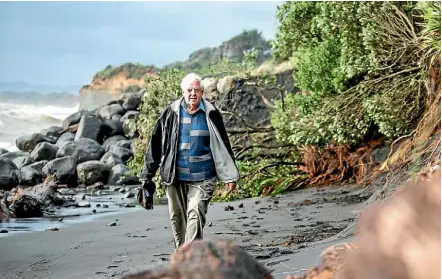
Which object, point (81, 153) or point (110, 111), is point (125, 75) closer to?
point (110, 111)

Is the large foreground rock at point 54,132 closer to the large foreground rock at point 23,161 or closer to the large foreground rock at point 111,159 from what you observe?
the large foreground rock at point 23,161

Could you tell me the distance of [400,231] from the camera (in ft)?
4.49

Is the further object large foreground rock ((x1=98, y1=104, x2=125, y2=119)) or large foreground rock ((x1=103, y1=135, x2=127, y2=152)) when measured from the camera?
large foreground rock ((x1=98, y1=104, x2=125, y2=119))

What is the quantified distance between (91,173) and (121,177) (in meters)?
1.61

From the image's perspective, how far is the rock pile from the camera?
2642 cm

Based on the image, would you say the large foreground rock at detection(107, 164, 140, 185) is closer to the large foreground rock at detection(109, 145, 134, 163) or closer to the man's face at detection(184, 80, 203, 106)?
the large foreground rock at detection(109, 145, 134, 163)

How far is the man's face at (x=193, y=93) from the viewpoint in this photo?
7406 mm

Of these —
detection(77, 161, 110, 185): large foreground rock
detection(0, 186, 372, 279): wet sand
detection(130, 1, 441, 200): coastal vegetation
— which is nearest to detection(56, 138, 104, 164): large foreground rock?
detection(77, 161, 110, 185): large foreground rock

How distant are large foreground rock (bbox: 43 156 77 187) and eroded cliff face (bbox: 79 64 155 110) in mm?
46162

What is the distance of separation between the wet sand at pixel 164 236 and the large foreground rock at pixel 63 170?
1158cm

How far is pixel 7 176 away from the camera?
953 inches

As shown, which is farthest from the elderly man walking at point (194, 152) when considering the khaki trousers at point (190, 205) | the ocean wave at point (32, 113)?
the ocean wave at point (32, 113)

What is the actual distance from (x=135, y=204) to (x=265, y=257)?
11237mm

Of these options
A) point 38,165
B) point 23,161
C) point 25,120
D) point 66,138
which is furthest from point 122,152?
point 25,120
